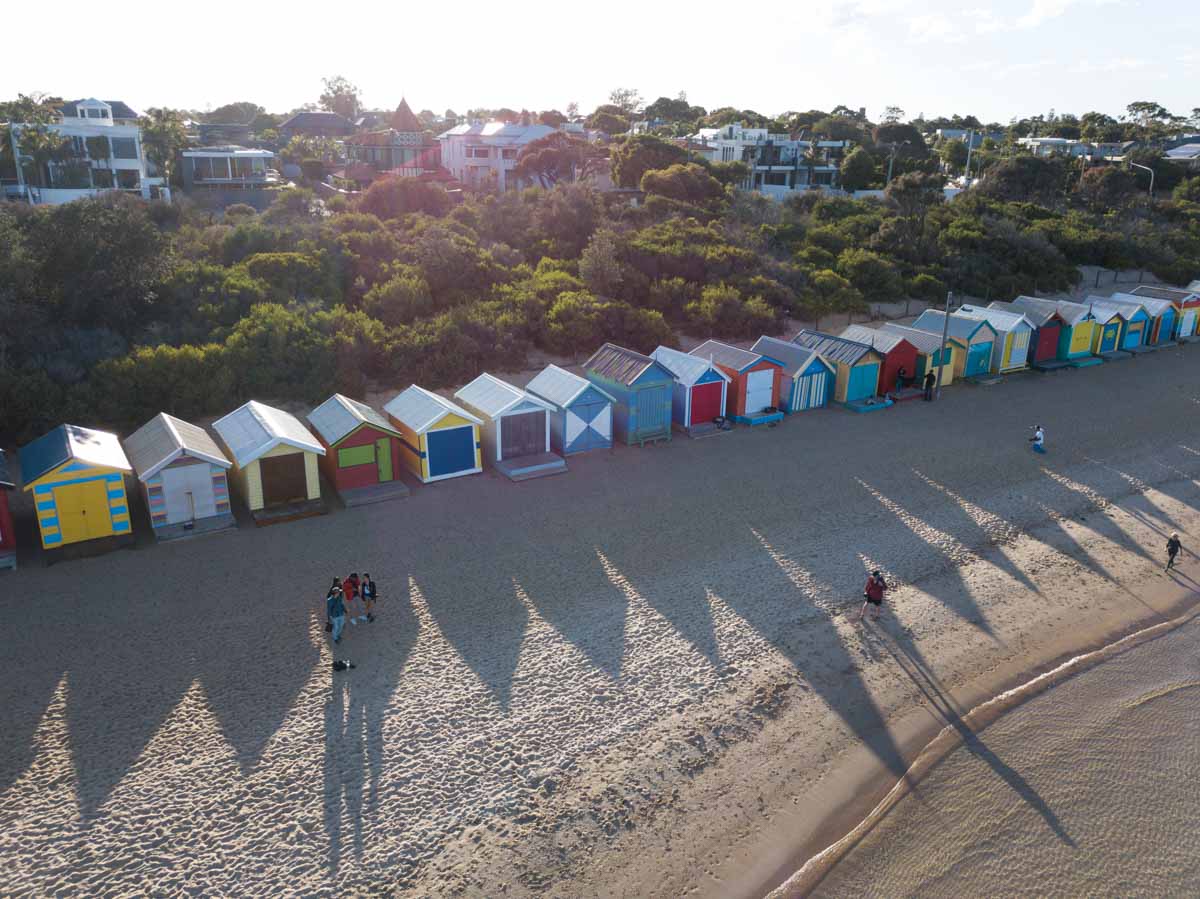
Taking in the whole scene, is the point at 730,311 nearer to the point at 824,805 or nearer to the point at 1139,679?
the point at 1139,679

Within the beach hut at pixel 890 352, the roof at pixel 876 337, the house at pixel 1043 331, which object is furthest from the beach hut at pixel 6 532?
the house at pixel 1043 331

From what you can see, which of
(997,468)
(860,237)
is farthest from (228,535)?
(860,237)

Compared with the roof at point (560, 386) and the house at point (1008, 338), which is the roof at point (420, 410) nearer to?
the roof at point (560, 386)

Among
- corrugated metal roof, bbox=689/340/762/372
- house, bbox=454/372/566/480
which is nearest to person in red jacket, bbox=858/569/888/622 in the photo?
house, bbox=454/372/566/480

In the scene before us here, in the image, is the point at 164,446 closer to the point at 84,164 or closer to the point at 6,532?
the point at 6,532

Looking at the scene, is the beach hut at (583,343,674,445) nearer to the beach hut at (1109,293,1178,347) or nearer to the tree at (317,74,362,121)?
the beach hut at (1109,293,1178,347)

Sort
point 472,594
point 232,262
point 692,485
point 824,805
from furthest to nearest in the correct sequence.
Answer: point 232,262 → point 692,485 → point 472,594 → point 824,805
